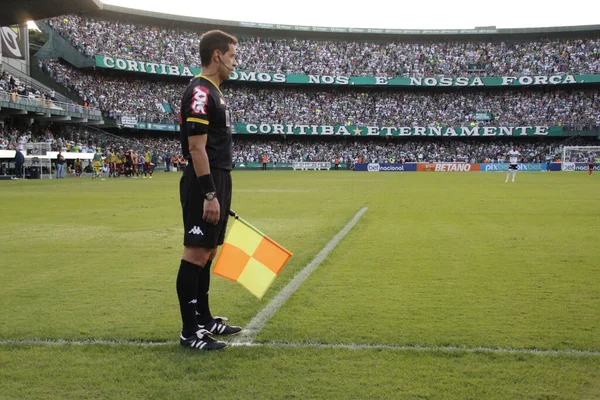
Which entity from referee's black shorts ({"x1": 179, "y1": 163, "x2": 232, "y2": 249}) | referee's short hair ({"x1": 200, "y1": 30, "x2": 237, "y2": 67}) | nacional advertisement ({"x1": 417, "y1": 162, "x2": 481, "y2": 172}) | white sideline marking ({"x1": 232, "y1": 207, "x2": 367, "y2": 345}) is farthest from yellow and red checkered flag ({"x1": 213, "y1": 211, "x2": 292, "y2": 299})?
nacional advertisement ({"x1": 417, "y1": 162, "x2": 481, "y2": 172})

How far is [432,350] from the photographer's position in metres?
3.94

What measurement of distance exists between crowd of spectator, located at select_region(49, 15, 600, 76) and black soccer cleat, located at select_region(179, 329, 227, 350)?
62.1m

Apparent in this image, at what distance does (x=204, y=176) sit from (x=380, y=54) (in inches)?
2815

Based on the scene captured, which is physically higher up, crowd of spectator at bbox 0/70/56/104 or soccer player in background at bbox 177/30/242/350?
crowd of spectator at bbox 0/70/56/104

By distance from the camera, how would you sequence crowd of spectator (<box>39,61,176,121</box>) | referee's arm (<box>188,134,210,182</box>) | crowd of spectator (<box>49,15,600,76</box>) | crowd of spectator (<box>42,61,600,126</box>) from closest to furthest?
referee's arm (<box>188,134,210,182</box>) < crowd of spectator (<box>39,61,176,121</box>) < crowd of spectator (<box>49,15,600,76</box>) < crowd of spectator (<box>42,61,600,126</box>)

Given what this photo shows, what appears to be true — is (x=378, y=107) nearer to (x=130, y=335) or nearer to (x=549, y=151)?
(x=549, y=151)

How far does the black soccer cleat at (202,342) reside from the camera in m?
4.05

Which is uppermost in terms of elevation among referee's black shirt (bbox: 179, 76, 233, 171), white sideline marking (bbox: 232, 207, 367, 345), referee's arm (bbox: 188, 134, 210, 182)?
referee's black shirt (bbox: 179, 76, 233, 171)

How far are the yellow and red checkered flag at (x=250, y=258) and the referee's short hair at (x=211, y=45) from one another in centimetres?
122

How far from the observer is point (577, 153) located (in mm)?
60094

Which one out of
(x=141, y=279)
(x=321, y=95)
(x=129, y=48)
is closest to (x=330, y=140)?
(x=321, y=95)

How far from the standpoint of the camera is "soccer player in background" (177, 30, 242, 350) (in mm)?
4035

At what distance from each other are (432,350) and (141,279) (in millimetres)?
3708

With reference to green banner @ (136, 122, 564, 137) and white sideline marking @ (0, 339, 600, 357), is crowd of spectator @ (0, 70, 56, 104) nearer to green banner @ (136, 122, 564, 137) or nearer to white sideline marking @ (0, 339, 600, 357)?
green banner @ (136, 122, 564, 137)
